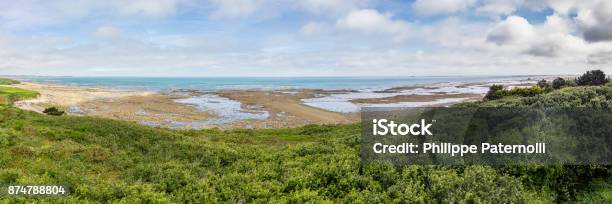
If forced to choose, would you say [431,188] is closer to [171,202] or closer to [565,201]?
[565,201]

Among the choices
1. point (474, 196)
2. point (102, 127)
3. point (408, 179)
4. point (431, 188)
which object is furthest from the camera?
point (102, 127)

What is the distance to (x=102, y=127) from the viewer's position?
2039 centimetres

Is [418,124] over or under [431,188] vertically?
over

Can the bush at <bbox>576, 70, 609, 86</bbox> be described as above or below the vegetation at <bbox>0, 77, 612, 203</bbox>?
above

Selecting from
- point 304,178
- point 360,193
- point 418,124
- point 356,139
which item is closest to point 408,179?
point 360,193

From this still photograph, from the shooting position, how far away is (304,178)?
32.4 ft

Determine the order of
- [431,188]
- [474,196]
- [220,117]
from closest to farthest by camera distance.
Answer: [474,196] < [431,188] < [220,117]

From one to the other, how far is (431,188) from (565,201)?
3.91 metres

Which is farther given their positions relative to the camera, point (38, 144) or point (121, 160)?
point (38, 144)

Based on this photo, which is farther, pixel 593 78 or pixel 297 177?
pixel 593 78

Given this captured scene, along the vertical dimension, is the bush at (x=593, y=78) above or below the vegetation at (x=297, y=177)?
above

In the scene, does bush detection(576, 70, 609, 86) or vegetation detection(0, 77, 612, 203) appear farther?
bush detection(576, 70, 609, 86)

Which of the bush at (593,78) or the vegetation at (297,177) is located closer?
the vegetation at (297,177)

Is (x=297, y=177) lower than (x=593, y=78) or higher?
lower
